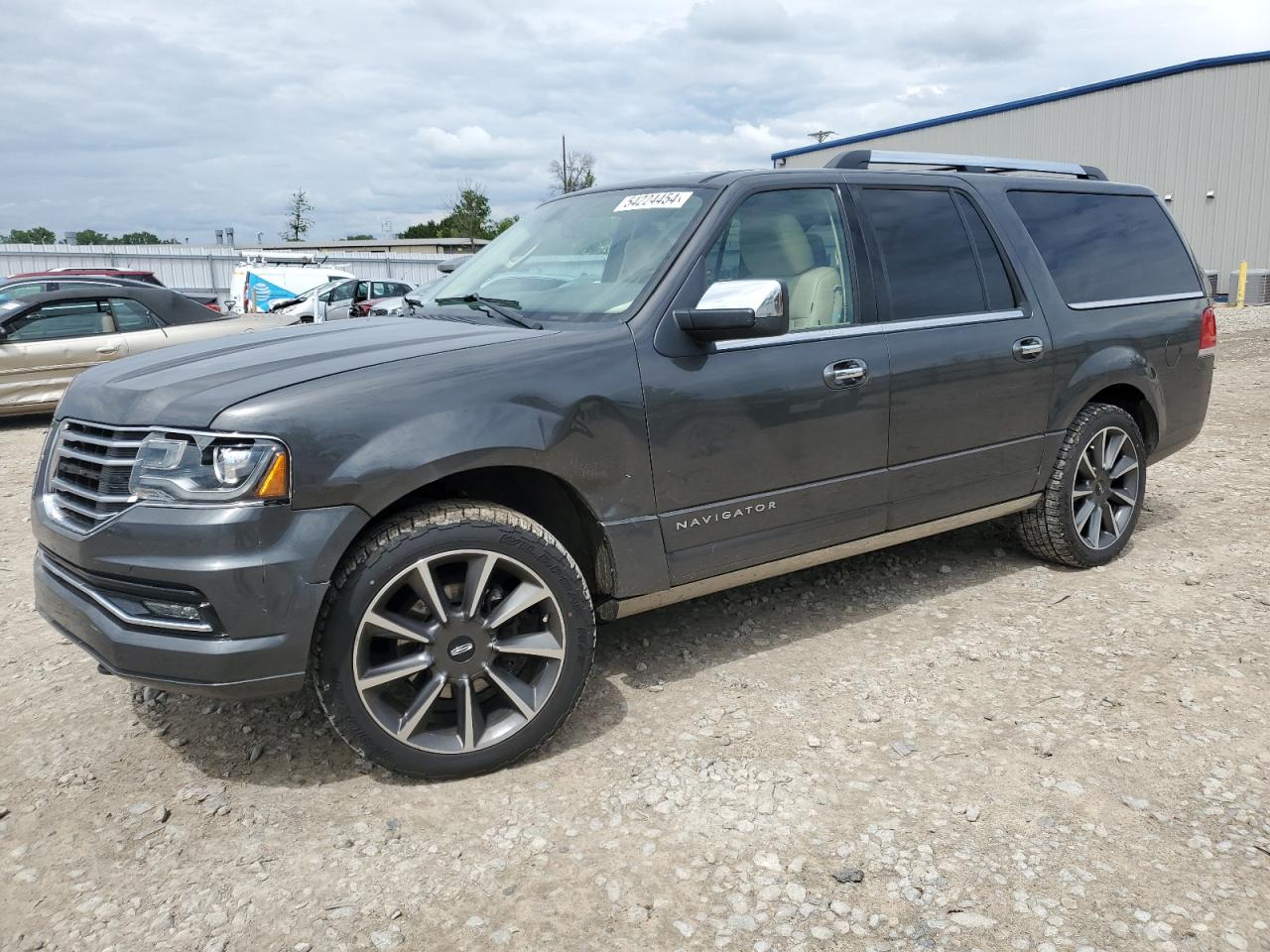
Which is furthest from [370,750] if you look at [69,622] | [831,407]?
[831,407]

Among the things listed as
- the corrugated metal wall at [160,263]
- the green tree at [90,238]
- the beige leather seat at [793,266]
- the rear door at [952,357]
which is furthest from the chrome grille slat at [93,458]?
the green tree at [90,238]

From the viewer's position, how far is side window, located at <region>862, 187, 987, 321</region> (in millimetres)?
3996

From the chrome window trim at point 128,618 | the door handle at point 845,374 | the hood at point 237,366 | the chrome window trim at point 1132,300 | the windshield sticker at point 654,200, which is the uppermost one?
the windshield sticker at point 654,200

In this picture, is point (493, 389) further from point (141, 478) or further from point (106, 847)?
point (106, 847)

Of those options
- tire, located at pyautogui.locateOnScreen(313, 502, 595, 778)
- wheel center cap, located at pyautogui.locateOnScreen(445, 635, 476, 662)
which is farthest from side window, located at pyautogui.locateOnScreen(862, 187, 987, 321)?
wheel center cap, located at pyautogui.locateOnScreen(445, 635, 476, 662)

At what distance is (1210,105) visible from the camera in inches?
1086

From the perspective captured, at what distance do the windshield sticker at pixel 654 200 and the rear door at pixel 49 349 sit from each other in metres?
8.33

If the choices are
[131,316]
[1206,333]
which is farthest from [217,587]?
[131,316]

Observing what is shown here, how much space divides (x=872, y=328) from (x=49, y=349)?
30.8 ft

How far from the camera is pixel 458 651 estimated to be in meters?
2.96

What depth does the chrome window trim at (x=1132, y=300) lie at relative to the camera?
4.63 metres

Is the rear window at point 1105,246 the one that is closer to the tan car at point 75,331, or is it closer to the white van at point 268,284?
the tan car at point 75,331

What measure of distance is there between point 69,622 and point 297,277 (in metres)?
22.4

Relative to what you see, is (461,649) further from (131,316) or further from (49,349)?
(131,316)
